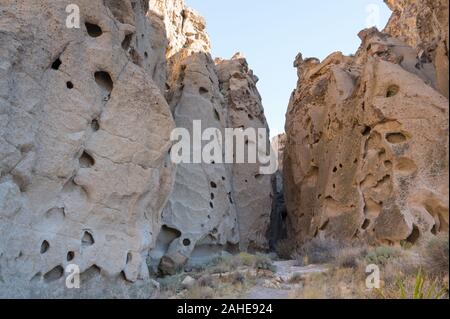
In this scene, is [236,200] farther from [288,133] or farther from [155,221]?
[155,221]

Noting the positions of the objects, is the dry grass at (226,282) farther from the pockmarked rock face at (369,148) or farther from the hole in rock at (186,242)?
the pockmarked rock face at (369,148)

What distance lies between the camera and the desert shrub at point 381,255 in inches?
296

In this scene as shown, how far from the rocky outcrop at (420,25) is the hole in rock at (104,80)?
6.21m

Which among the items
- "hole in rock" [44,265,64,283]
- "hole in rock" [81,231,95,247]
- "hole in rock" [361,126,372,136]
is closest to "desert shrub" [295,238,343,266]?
"hole in rock" [361,126,372,136]

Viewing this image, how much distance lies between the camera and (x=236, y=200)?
15.0m

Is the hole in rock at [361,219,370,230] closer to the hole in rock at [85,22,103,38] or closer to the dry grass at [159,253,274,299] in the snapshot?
the dry grass at [159,253,274,299]

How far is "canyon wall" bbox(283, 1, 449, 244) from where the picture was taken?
9453mm

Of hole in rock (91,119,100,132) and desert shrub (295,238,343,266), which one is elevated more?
hole in rock (91,119,100,132)

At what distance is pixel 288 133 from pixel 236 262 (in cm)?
935

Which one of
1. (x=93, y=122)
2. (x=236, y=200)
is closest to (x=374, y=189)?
(x=236, y=200)

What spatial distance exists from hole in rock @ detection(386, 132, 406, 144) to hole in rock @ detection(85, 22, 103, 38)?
23.2ft

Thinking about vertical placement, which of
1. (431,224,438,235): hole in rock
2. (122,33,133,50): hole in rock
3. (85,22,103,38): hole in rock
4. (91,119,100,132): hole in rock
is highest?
Answer: (122,33,133,50): hole in rock

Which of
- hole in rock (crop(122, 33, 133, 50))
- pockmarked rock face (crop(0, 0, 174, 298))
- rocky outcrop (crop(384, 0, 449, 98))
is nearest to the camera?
pockmarked rock face (crop(0, 0, 174, 298))
